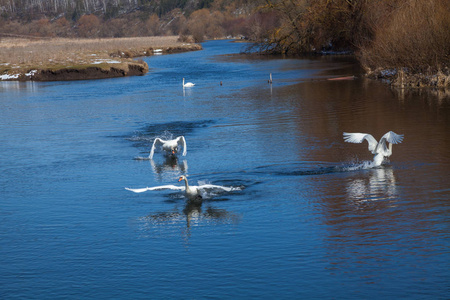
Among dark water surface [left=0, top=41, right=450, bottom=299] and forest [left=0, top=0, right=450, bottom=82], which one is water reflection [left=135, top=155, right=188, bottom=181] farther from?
forest [left=0, top=0, right=450, bottom=82]

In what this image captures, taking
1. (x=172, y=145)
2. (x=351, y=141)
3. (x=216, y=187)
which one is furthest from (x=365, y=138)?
(x=172, y=145)

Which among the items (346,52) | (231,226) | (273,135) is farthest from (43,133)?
(346,52)

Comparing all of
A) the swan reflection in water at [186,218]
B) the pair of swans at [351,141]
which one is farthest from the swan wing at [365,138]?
the swan reflection in water at [186,218]

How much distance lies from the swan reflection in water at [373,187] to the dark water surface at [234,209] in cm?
5

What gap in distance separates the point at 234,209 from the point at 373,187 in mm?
3428

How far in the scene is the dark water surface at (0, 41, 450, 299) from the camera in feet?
32.2

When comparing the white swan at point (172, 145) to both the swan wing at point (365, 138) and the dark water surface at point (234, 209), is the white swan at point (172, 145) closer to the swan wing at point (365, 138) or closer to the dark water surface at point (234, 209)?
the dark water surface at point (234, 209)

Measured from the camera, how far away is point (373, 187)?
46.4 feet

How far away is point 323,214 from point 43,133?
14.8 meters

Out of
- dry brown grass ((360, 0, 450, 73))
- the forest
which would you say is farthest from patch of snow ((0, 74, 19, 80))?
dry brown grass ((360, 0, 450, 73))

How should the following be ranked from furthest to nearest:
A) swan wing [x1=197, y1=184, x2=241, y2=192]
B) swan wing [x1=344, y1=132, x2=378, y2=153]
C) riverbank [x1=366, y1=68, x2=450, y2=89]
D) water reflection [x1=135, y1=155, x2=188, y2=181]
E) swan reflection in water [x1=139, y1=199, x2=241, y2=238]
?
riverbank [x1=366, y1=68, x2=450, y2=89], water reflection [x1=135, y1=155, x2=188, y2=181], swan wing [x1=344, y1=132, x2=378, y2=153], swan wing [x1=197, y1=184, x2=241, y2=192], swan reflection in water [x1=139, y1=199, x2=241, y2=238]

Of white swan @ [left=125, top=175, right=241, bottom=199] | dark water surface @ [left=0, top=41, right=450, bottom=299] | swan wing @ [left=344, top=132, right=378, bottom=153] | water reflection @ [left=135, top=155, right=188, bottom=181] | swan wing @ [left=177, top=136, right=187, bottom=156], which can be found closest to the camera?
dark water surface @ [left=0, top=41, right=450, bottom=299]

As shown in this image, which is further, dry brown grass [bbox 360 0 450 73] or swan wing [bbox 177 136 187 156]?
dry brown grass [bbox 360 0 450 73]

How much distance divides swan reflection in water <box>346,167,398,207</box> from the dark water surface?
0.15ft
